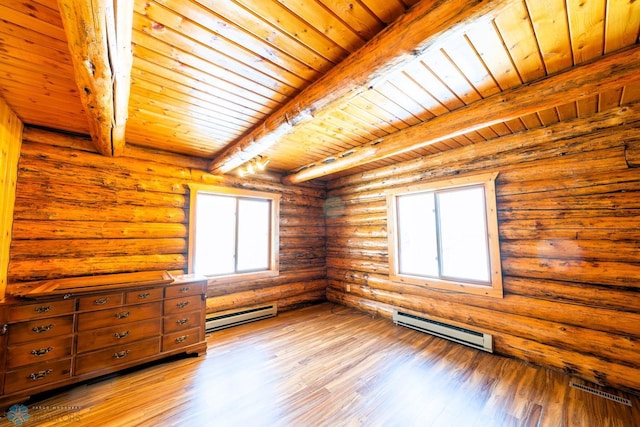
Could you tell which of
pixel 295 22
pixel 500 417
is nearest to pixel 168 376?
pixel 500 417

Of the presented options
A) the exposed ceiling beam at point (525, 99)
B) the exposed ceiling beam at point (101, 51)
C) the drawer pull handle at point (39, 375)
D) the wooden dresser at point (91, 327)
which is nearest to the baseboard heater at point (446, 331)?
the exposed ceiling beam at point (525, 99)

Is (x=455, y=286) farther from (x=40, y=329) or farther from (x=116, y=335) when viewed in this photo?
(x=40, y=329)

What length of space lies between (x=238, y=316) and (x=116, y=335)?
176 cm

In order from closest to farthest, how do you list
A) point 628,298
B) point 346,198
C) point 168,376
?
point 628,298 → point 168,376 → point 346,198

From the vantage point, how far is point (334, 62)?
1813mm

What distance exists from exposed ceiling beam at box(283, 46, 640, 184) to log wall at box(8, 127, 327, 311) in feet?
9.62

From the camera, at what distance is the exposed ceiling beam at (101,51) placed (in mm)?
1095

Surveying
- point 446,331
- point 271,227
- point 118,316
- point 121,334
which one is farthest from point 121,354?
point 446,331

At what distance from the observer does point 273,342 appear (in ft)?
11.4

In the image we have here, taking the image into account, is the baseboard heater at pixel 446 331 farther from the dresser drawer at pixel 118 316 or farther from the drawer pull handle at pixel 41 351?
the drawer pull handle at pixel 41 351

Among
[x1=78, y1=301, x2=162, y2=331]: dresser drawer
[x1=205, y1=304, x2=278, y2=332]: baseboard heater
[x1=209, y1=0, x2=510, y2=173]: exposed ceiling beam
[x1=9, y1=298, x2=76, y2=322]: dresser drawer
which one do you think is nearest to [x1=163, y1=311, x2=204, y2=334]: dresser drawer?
[x1=78, y1=301, x2=162, y2=331]: dresser drawer

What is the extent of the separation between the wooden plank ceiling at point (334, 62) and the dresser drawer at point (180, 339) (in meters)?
2.52

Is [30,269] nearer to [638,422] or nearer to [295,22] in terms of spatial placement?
[295,22]

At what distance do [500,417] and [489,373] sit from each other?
73cm
